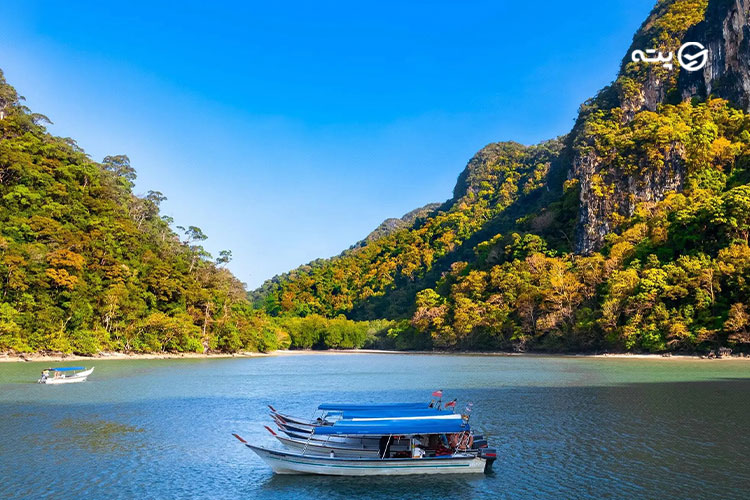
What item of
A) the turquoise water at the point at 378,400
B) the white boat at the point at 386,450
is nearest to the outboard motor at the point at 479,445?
the white boat at the point at 386,450

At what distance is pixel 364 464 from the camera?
60.7 ft

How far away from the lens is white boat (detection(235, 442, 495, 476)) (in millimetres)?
18516

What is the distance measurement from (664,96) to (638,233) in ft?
169

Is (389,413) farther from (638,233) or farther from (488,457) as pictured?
(638,233)

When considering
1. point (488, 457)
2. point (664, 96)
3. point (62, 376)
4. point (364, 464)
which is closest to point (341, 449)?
point (364, 464)

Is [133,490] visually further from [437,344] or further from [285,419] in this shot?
[437,344]

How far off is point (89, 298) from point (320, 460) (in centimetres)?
6666

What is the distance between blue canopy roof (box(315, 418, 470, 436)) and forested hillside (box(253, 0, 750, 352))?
60.4 meters

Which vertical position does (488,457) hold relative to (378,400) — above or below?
above

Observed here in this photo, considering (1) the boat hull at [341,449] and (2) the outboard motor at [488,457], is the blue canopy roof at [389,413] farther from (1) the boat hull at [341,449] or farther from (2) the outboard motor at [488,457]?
(2) the outboard motor at [488,457]

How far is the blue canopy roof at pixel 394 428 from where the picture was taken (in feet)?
60.9

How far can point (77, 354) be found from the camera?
230 ft

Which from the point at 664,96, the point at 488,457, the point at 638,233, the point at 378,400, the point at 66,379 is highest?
the point at 664,96

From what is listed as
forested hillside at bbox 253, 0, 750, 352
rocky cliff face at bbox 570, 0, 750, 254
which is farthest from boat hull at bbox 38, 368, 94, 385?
rocky cliff face at bbox 570, 0, 750, 254
